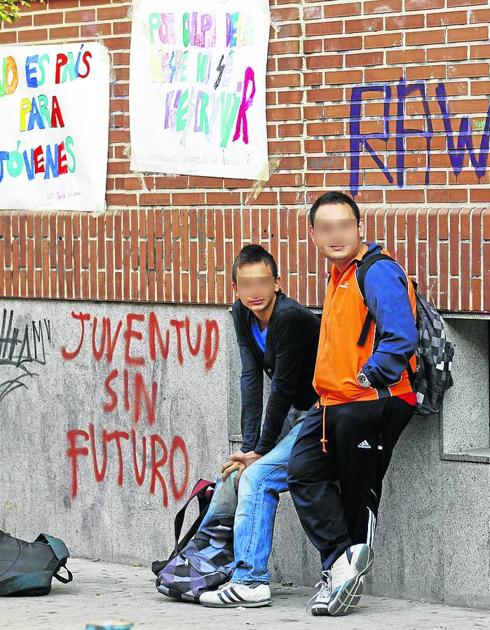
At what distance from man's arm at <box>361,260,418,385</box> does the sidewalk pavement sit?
109cm

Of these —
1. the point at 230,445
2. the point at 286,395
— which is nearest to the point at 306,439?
the point at 286,395

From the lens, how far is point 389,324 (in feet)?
21.0

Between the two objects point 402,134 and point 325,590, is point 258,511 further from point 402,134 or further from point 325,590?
point 402,134

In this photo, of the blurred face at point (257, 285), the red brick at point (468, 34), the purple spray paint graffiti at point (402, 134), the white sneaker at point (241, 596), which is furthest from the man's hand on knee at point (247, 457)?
the red brick at point (468, 34)

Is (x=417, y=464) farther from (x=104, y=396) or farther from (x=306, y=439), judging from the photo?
(x=104, y=396)

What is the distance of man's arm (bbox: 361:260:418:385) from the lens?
636cm

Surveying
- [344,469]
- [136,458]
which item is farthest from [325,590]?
[136,458]

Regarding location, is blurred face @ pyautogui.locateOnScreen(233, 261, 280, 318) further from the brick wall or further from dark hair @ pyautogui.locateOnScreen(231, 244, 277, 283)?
the brick wall

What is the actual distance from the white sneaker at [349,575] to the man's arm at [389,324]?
2.54 feet

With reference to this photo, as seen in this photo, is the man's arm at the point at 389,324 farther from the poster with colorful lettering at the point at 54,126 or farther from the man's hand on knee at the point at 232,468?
the poster with colorful lettering at the point at 54,126

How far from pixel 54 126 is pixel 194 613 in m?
3.11

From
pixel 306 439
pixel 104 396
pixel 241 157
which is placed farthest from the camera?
Answer: pixel 104 396

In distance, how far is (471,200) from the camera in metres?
7.05

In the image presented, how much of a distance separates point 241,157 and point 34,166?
153cm
